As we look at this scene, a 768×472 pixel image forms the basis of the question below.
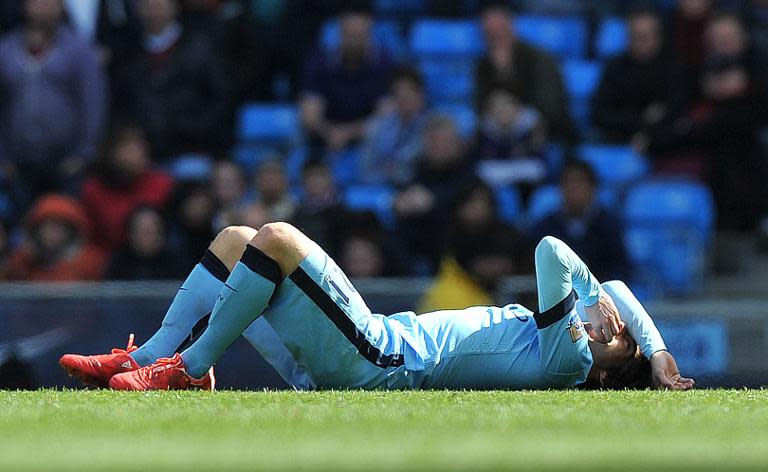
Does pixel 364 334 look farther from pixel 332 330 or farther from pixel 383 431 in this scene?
pixel 383 431

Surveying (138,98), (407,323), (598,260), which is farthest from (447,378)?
(138,98)

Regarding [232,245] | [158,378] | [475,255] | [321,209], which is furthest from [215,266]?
[321,209]

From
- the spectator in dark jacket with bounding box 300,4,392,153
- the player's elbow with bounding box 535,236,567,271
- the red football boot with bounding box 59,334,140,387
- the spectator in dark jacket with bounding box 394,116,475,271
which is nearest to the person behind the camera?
the player's elbow with bounding box 535,236,567,271

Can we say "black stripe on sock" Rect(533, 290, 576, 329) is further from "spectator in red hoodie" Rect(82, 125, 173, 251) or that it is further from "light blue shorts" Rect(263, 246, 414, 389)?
"spectator in red hoodie" Rect(82, 125, 173, 251)

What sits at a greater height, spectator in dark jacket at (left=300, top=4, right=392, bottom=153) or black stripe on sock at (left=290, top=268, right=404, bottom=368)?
spectator in dark jacket at (left=300, top=4, right=392, bottom=153)

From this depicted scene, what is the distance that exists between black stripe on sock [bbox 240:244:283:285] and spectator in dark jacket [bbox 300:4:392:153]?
6116 mm

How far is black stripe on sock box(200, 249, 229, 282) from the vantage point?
622 centimetres

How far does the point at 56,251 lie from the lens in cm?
1050

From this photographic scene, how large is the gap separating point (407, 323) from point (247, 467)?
238 cm

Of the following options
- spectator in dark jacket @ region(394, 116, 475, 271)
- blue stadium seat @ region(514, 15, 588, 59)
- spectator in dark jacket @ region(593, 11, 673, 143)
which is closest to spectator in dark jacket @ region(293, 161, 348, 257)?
spectator in dark jacket @ region(394, 116, 475, 271)

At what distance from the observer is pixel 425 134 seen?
36.9 ft

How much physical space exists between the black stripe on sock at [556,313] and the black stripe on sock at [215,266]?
1358 millimetres

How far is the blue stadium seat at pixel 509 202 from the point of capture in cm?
1095

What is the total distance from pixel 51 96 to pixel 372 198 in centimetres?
281
